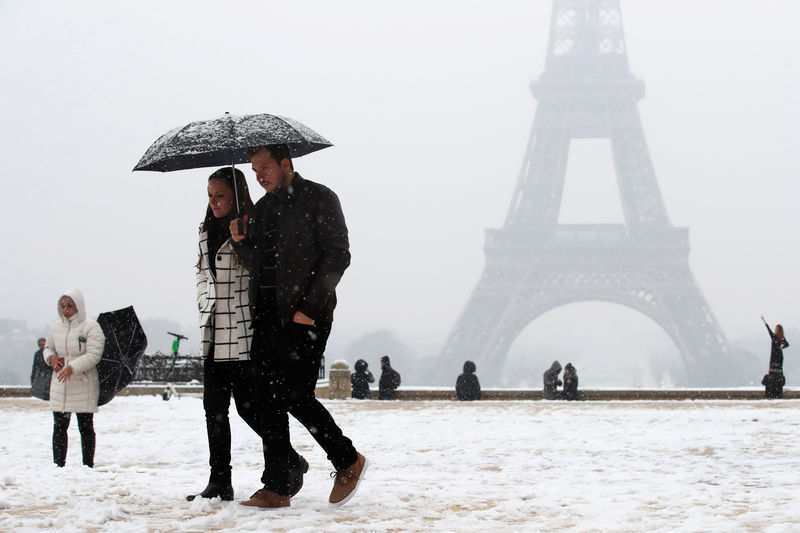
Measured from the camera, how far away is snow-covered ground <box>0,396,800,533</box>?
434 centimetres

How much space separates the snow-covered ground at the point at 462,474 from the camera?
171 inches

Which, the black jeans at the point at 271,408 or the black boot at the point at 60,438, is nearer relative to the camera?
the black jeans at the point at 271,408

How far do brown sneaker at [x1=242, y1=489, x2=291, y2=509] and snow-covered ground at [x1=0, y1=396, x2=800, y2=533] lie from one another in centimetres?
7

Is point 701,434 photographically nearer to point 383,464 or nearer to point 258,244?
point 383,464

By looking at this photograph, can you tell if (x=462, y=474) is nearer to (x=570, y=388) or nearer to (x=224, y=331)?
(x=224, y=331)

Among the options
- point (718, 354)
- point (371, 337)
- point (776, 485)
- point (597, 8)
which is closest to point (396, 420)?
point (776, 485)

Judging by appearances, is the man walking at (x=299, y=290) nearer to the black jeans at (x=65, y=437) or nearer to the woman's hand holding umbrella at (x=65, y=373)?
the woman's hand holding umbrella at (x=65, y=373)

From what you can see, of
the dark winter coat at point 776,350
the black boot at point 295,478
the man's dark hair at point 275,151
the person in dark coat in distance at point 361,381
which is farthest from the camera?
the person in dark coat in distance at point 361,381

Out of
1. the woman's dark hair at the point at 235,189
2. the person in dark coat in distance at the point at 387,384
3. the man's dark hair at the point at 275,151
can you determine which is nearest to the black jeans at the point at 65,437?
the woman's dark hair at the point at 235,189

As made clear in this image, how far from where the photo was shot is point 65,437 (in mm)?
6973

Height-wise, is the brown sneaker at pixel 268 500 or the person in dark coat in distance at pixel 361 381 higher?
the person in dark coat in distance at pixel 361 381

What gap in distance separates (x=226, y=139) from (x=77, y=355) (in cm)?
271

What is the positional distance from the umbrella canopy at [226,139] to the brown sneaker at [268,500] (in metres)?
1.72

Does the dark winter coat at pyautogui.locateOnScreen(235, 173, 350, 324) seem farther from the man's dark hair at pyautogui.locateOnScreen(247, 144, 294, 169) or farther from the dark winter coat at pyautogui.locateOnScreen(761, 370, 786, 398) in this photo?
the dark winter coat at pyautogui.locateOnScreen(761, 370, 786, 398)
